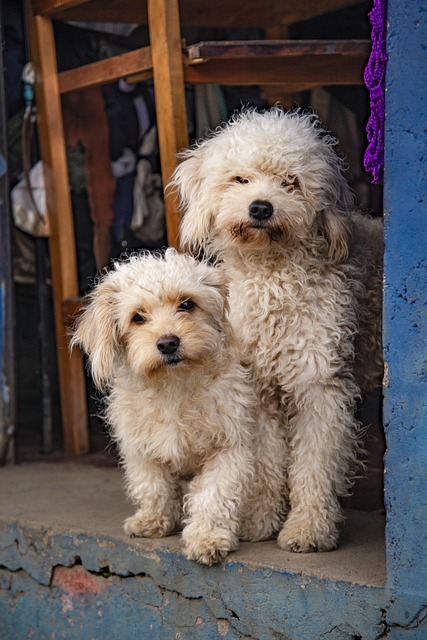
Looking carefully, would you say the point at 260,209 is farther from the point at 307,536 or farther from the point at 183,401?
the point at 307,536

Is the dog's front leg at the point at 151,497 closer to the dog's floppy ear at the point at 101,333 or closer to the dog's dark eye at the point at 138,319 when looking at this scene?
the dog's floppy ear at the point at 101,333

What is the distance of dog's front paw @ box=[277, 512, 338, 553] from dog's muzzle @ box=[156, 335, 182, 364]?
830 millimetres

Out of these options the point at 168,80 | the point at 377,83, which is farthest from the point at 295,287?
the point at 168,80

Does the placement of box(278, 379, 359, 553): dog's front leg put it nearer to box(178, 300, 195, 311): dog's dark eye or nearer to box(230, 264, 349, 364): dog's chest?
box(230, 264, 349, 364): dog's chest

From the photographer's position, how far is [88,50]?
232 inches

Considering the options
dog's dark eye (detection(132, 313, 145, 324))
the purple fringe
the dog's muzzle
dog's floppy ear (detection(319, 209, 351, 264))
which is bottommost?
the dog's muzzle

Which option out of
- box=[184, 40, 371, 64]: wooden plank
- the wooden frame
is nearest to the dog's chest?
the wooden frame

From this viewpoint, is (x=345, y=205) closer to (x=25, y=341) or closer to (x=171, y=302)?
(x=171, y=302)

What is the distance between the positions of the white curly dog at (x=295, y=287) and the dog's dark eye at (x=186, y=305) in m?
0.28

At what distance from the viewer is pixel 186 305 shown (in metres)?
3.39

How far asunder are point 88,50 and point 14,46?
46cm

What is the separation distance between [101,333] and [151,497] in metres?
0.72

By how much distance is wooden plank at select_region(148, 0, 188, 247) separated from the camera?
4172 mm

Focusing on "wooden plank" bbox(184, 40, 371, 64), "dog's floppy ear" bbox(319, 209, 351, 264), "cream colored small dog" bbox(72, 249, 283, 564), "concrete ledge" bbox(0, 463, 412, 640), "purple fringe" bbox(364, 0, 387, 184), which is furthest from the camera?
"wooden plank" bbox(184, 40, 371, 64)
